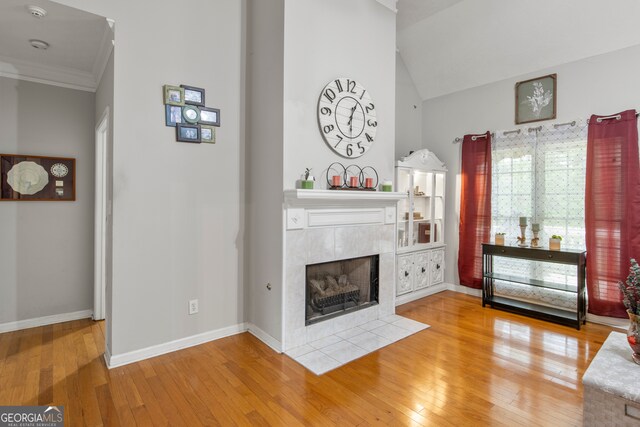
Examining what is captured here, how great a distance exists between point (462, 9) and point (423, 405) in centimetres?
430

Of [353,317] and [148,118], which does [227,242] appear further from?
[353,317]

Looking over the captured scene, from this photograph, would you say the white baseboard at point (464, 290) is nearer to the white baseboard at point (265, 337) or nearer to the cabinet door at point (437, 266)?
the cabinet door at point (437, 266)

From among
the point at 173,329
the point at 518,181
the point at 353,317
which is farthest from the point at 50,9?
the point at 518,181

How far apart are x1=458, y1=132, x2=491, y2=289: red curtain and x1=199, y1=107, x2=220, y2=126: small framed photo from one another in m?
3.46

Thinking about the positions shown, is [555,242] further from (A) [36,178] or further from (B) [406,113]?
(A) [36,178]

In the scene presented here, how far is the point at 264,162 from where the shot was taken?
306cm

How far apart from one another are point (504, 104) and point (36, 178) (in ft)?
18.2

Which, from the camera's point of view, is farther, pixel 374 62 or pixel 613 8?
pixel 374 62

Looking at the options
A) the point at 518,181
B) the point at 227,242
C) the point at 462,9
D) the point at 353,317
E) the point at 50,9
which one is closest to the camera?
the point at 50,9

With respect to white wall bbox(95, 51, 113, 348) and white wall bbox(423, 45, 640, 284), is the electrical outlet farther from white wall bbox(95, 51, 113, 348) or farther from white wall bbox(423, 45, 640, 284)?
white wall bbox(423, 45, 640, 284)

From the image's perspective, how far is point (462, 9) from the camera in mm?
3975

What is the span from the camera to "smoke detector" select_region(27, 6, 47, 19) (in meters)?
2.40

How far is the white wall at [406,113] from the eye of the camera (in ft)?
16.1

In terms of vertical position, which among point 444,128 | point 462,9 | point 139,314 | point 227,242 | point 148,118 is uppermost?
point 462,9
